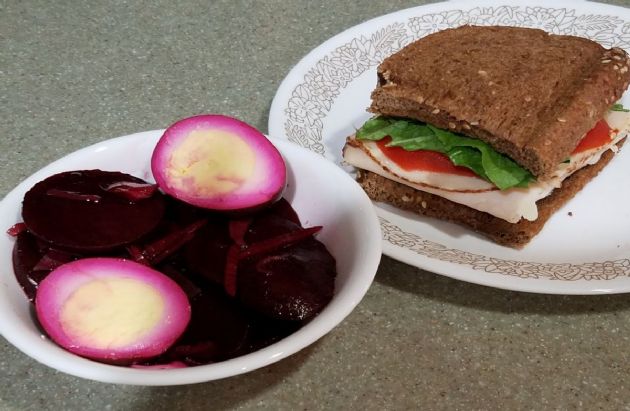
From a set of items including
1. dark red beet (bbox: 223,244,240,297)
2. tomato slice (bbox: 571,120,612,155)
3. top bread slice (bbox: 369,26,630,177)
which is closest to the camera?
dark red beet (bbox: 223,244,240,297)

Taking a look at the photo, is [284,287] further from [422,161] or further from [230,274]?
[422,161]

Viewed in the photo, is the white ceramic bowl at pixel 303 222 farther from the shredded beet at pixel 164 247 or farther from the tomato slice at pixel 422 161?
the tomato slice at pixel 422 161

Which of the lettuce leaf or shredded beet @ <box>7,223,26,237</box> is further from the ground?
shredded beet @ <box>7,223,26,237</box>

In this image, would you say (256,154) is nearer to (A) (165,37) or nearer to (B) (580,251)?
(B) (580,251)

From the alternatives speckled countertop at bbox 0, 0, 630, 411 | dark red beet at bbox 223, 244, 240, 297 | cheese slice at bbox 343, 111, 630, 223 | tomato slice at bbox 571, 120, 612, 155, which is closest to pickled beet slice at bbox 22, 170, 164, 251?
dark red beet at bbox 223, 244, 240, 297

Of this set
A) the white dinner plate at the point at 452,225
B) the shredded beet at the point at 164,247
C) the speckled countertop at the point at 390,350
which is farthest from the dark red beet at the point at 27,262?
the white dinner plate at the point at 452,225

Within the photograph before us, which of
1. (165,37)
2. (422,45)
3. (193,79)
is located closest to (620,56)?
(422,45)

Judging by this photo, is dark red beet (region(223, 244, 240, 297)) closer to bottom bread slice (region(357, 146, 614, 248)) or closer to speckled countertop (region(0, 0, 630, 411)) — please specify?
speckled countertop (region(0, 0, 630, 411))

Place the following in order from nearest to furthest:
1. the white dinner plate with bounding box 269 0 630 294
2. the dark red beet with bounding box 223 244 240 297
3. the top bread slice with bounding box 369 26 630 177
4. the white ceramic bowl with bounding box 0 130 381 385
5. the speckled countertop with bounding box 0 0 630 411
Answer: the white ceramic bowl with bounding box 0 130 381 385
the dark red beet with bounding box 223 244 240 297
the speckled countertop with bounding box 0 0 630 411
the white dinner plate with bounding box 269 0 630 294
the top bread slice with bounding box 369 26 630 177
